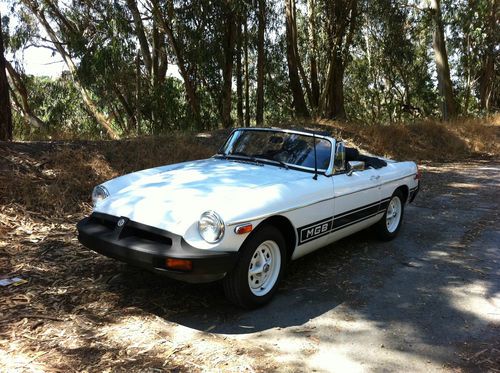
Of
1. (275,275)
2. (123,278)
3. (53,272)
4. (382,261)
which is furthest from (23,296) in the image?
(382,261)

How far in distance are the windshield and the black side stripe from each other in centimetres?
55

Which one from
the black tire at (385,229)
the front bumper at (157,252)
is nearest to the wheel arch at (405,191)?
the black tire at (385,229)

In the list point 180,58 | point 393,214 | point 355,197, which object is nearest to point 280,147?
point 355,197

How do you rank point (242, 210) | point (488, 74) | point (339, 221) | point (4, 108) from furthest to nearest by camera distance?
point (488, 74) → point (4, 108) → point (339, 221) → point (242, 210)

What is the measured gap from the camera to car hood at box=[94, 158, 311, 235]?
3.72 meters

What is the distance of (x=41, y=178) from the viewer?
6758 mm

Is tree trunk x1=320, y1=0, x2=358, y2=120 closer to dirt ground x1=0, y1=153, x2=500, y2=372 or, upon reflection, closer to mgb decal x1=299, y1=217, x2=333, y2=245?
dirt ground x1=0, y1=153, x2=500, y2=372

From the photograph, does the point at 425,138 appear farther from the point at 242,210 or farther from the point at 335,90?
the point at 242,210

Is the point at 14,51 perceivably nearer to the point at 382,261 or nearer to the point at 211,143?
the point at 211,143

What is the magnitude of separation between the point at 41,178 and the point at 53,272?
8.47 ft

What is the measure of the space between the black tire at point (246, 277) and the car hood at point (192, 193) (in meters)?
0.22

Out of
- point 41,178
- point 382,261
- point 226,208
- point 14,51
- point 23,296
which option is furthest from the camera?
point 14,51

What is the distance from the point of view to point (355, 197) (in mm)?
5098

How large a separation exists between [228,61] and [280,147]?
10066 millimetres
